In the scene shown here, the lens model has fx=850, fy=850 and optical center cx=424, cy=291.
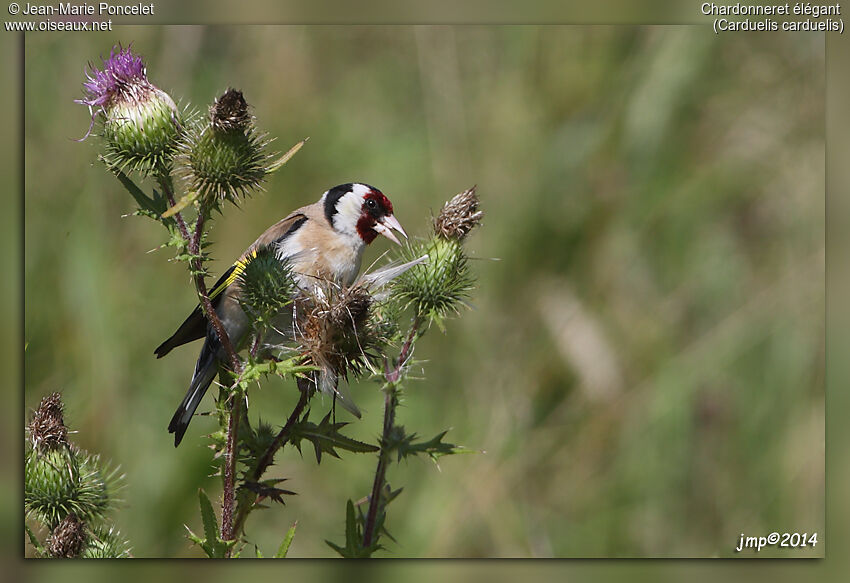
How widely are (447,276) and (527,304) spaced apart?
259cm

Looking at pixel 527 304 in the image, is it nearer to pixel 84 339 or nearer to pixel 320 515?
pixel 320 515

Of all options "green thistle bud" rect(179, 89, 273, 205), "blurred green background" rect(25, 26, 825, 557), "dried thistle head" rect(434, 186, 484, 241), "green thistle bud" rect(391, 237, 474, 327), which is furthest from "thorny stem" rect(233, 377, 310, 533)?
"blurred green background" rect(25, 26, 825, 557)

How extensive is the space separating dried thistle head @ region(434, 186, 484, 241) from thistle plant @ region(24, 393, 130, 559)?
1.32m

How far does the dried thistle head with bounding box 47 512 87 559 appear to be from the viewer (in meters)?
2.37

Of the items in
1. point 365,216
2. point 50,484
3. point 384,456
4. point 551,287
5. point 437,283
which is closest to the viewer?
point 50,484

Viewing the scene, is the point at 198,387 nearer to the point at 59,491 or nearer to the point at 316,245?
the point at 316,245

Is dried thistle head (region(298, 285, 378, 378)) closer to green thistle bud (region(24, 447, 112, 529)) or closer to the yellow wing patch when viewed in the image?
the yellow wing patch

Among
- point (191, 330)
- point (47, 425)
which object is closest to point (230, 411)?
point (47, 425)

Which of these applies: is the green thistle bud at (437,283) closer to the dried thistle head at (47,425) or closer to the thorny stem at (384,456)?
the thorny stem at (384,456)

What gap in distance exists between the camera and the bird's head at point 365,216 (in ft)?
12.5

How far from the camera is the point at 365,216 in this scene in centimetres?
384

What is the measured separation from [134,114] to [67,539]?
1.24 m

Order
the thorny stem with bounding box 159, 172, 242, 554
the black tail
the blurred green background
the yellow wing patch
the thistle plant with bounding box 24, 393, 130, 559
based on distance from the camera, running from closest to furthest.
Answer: the thorny stem with bounding box 159, 172, 242, 554
the thistle plant with bounding box 24, 393, 130, 559
the yellow wing patch
the black tail
the blurred green background

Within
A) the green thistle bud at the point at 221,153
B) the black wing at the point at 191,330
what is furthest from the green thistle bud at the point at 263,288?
the black wing at the point at 191,330
